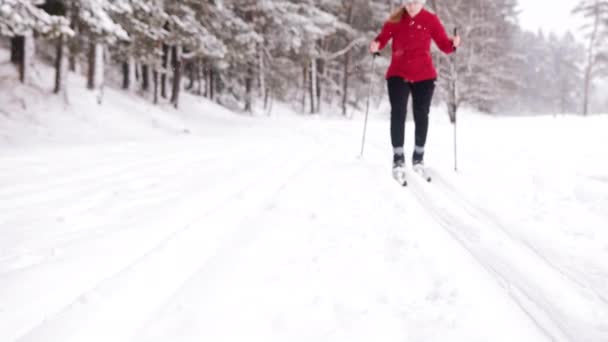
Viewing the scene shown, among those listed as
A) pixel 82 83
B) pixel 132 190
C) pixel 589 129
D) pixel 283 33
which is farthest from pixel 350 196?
pixel 283 33

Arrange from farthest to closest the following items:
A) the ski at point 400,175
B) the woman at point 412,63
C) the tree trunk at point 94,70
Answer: the tree trunk at point 94,70 < the woman at point 412,63 < the ski at point 400,175

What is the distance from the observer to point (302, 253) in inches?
78.0

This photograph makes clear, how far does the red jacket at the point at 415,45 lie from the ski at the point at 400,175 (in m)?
1.15

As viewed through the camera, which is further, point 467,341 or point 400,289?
point 400,289

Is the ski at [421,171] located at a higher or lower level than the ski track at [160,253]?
higher

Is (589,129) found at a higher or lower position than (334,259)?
higher

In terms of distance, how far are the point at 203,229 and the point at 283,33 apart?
18.8m

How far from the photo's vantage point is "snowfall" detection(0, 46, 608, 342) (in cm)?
134

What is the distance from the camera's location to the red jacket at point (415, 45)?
428cm

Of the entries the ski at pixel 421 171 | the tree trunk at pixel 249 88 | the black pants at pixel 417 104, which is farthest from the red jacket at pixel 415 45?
the tree trunk at pixel 249 88

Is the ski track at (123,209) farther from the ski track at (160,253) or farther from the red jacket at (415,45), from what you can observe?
the red jacket at (415,45)

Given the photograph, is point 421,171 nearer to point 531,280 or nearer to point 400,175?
point 400,175

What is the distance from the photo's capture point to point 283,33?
19375 millimetres

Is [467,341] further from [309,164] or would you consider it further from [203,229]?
[309,164]
